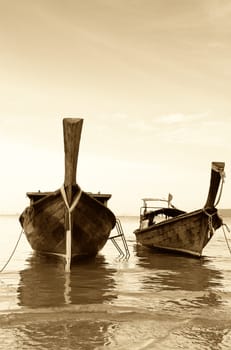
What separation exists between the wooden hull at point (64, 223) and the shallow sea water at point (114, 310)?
4.78ft

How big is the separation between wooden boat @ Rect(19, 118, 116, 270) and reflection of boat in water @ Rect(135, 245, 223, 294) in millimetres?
2158

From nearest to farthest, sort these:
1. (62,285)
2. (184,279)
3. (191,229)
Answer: (62,285)
(184,279)
(191,229)

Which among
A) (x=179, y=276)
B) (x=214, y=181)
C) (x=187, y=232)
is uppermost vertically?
(x=214, y=181)

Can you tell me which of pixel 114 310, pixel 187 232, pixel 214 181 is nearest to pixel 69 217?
pixel 114 310

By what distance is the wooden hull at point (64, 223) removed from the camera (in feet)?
41.4

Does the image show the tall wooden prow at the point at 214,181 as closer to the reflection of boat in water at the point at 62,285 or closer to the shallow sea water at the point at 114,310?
the shallow sea water at the point at 114,310

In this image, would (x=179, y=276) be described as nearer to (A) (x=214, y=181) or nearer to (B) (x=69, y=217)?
(B) (x=69, y=217)

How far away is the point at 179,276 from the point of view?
37.5ft

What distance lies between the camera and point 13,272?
40.3 ft

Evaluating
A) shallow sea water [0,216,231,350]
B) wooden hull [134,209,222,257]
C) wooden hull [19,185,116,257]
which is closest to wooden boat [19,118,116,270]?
wooden hull [19,185,116,257]

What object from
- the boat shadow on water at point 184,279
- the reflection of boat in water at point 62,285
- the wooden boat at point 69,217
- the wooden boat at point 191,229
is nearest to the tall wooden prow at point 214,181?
the wooden boat at point 191,229

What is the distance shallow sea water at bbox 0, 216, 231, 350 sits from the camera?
4953 mm

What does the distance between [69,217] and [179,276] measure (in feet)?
11.5

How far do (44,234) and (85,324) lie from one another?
26.8 feet
